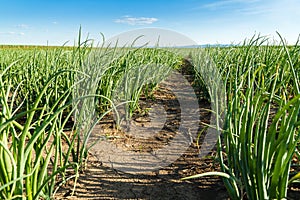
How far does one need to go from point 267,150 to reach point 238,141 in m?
0.19

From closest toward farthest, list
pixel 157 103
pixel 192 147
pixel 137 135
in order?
pixel 192 147 < pixel 137 135 < pixel 157 103

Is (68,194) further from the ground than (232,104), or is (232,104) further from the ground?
(232,104)

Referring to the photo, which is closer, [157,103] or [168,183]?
[168,183]

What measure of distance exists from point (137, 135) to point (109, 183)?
0.76 meters

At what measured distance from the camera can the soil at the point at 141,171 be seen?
134 cm

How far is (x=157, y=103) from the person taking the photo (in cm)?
317

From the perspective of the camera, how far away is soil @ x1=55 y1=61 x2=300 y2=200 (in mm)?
1344

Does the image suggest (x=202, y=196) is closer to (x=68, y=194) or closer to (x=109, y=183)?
(x=109, y=183)

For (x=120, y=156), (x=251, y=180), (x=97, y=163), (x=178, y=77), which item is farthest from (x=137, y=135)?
(x=178, y=77)

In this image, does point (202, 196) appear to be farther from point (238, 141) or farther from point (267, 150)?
point (267, 150)

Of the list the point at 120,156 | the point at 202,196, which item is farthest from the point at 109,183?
the point at 202,196

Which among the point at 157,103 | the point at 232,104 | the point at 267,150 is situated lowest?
the point at 157,103

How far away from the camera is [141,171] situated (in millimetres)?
1592

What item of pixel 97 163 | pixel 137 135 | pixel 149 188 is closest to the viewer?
pixel 149 188
